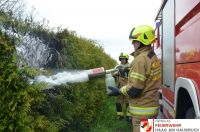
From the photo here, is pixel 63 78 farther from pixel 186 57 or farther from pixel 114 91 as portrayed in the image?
pixel 186 57

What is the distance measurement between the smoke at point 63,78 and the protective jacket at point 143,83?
3.32ft

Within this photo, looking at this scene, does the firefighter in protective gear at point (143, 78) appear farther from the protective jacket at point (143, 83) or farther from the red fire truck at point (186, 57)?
the red fire truck at point (186, 57)

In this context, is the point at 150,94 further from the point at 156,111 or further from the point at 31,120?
the point at 31,120

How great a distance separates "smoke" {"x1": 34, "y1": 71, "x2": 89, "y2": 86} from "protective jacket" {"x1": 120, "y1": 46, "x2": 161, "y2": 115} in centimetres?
101

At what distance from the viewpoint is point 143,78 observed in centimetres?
558

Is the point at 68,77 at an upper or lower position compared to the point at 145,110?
upper

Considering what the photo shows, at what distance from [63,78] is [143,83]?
1484mm

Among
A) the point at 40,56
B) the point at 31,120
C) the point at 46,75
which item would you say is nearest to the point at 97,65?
the point at 40,56

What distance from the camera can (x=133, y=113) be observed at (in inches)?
232

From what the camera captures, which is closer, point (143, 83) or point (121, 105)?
point (143, 83)

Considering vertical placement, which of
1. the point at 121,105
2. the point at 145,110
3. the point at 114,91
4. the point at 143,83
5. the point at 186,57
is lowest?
the point at 121,105

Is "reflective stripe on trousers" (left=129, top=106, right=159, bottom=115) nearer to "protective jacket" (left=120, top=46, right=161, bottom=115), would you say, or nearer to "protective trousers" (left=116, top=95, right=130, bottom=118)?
"protective jacket" (left=120, top=46, right=161, bottom=115)

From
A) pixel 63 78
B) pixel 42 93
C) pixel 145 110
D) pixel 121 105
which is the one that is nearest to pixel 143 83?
pixel 145 110

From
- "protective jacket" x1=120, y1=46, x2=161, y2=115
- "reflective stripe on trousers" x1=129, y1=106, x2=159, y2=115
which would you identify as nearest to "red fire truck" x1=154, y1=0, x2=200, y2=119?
"protective jacket" x1=120, y1=46, x2=161, y2=115
